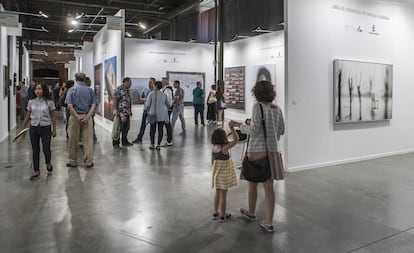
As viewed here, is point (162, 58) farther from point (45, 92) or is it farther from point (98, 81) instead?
point (45, 92)

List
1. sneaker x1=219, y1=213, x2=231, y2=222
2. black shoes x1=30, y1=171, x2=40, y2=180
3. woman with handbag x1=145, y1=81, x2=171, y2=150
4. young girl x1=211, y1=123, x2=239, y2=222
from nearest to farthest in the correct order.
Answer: young girl x1=211, y1=123, x2=239, y2=222 → sneaker x1=219, y1=213, x2=231, y2=222 → black shoes x1=30, y1=171, x2=40, y2=180 → woman with handbag x1=145, y1=81, x2=171, y2=150

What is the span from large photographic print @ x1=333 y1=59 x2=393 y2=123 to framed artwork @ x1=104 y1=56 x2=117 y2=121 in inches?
241

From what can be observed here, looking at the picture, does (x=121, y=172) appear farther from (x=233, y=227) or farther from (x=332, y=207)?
(x=332, y=207)

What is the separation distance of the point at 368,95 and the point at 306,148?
184cm

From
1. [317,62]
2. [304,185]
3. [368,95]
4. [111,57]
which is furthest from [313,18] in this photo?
[111,57]

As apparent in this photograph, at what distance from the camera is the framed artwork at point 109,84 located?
406 inches

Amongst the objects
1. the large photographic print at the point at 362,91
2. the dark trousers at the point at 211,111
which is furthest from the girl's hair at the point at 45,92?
the dark trousers at the point at 211,111

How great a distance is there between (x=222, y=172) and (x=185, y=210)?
742 mm

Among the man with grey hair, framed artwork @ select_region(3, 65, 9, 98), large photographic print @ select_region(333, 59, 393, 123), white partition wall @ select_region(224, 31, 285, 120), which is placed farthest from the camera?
white partition wall @ select_region(224, 31, 285, 120)

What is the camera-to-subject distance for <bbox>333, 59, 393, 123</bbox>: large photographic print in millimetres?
6398

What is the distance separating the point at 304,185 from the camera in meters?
5.04

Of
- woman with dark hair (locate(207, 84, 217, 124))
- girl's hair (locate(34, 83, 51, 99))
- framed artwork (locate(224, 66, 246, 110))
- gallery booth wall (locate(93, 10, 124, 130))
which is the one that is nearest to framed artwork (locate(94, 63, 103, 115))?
gallery booth wall (locate(93, 10, 124, 130))

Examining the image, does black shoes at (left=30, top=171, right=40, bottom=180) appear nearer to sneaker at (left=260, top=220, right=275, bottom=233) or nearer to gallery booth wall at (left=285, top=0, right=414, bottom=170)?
sneaker at (left=260, top=220, right=275, bottom=233)

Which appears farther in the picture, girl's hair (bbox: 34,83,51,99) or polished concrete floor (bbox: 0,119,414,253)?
girl's hair (bbox: 34,83,51,99)
